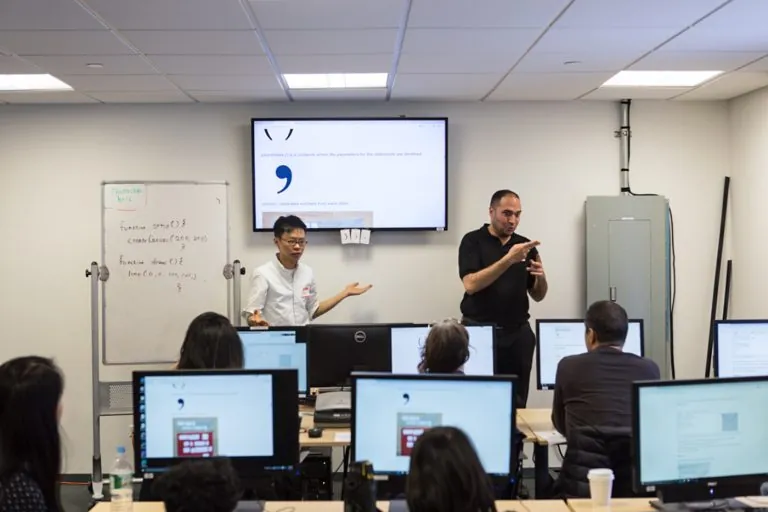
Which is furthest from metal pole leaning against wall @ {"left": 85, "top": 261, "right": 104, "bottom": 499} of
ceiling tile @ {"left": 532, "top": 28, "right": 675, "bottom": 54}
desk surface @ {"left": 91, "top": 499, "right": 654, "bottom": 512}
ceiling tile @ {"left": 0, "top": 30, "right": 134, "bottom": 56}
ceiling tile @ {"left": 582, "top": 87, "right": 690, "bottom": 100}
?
ceiling tile @ {"left": 582, "top": 87, "right": 690, "bottom": 100}

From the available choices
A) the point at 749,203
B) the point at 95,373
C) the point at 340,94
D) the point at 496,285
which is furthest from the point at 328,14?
the point at 749,203

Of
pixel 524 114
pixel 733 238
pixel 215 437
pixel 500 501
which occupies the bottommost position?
pixel 500 501

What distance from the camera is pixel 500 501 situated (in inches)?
99.6

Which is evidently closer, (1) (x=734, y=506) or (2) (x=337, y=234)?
(1) (x=734, y=506)

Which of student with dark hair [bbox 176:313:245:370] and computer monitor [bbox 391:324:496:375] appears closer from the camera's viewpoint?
student with dark hair [bbox 176:313:245:370]

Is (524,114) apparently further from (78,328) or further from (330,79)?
(78,328)

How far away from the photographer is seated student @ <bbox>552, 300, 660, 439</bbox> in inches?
114

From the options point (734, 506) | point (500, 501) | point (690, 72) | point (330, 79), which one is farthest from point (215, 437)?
point (690, 72)

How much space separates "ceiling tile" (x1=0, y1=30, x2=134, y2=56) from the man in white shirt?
138 cm

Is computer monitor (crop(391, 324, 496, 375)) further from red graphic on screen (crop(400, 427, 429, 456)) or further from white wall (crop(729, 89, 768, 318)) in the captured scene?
white wall (crop(729, 89, 768, 318))

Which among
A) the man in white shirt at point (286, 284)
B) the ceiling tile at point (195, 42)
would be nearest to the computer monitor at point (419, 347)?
the man in white shirt at point (286, 284)

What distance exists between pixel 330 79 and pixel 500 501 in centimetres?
304

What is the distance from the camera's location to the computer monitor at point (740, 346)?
3.90 m

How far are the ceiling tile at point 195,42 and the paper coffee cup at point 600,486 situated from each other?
2504 millimetres
